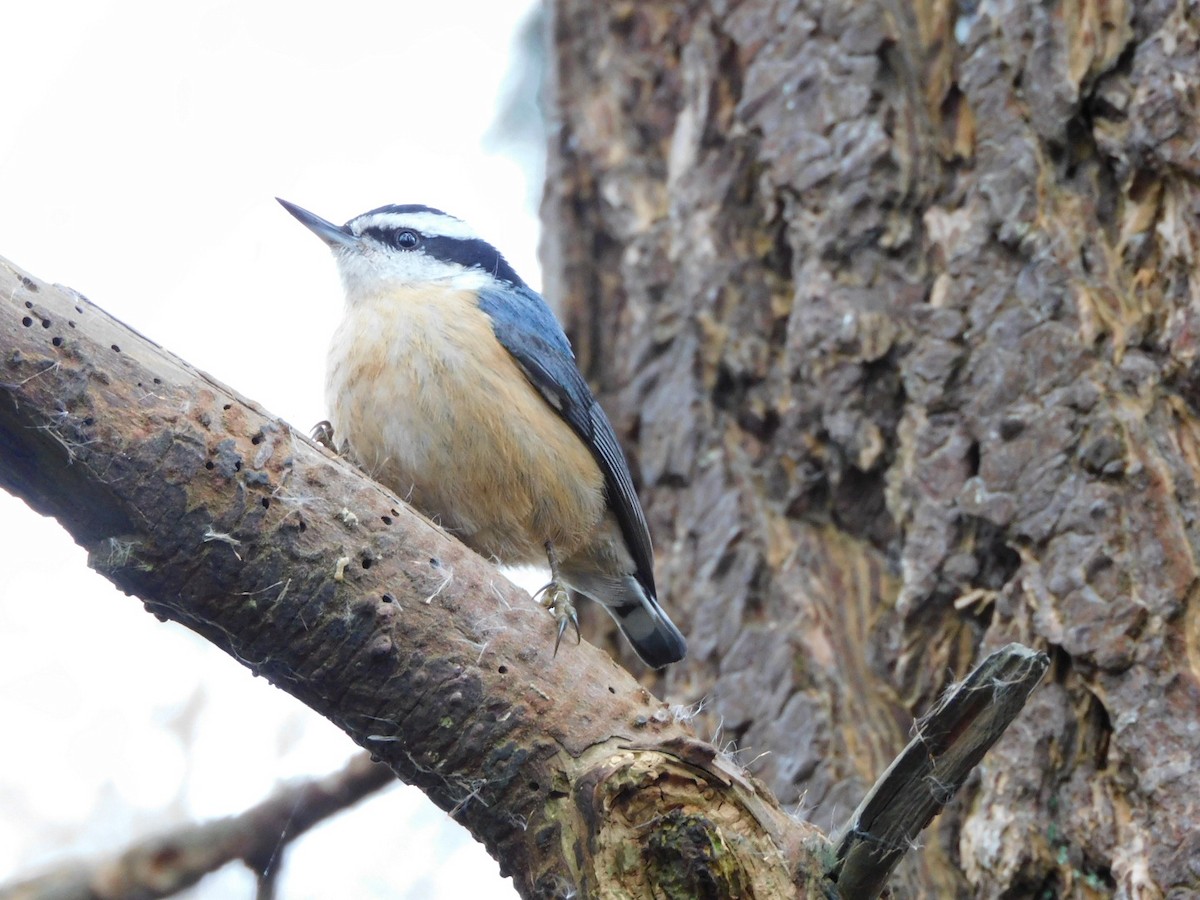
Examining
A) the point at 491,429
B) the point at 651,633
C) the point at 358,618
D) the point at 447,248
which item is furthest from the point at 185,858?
the point at 447,248

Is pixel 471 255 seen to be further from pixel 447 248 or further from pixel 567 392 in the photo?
pixel 567 392

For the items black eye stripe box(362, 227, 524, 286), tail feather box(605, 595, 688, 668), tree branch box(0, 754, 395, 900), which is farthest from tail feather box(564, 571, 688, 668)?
tree branch box(0, 754, 395, 900)

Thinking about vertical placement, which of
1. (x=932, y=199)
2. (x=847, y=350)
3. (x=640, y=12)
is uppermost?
(x=640, y=12)

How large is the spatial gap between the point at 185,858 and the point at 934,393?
6.65 ft

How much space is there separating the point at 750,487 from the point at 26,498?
203cm

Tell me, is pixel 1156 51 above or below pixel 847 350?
above

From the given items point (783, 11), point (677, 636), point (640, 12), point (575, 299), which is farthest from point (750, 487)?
point (640, 12)

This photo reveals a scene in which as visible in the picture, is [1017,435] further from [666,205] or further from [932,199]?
[666,205]

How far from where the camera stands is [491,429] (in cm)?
299

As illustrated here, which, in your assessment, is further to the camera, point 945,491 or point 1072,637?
point 945,491

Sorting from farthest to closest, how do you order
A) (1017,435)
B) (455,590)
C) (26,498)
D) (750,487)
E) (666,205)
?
(666,205), (750,487), (1017,435), (455,590), (26,498)

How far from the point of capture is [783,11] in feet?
12.3

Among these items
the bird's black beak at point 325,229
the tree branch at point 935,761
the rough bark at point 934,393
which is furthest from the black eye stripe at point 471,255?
the tree branch at point 935,761

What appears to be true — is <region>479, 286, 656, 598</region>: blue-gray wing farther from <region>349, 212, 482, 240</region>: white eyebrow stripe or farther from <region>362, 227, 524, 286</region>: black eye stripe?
<region>349, 212, 482, 240</region>: white eyebrow stripe
